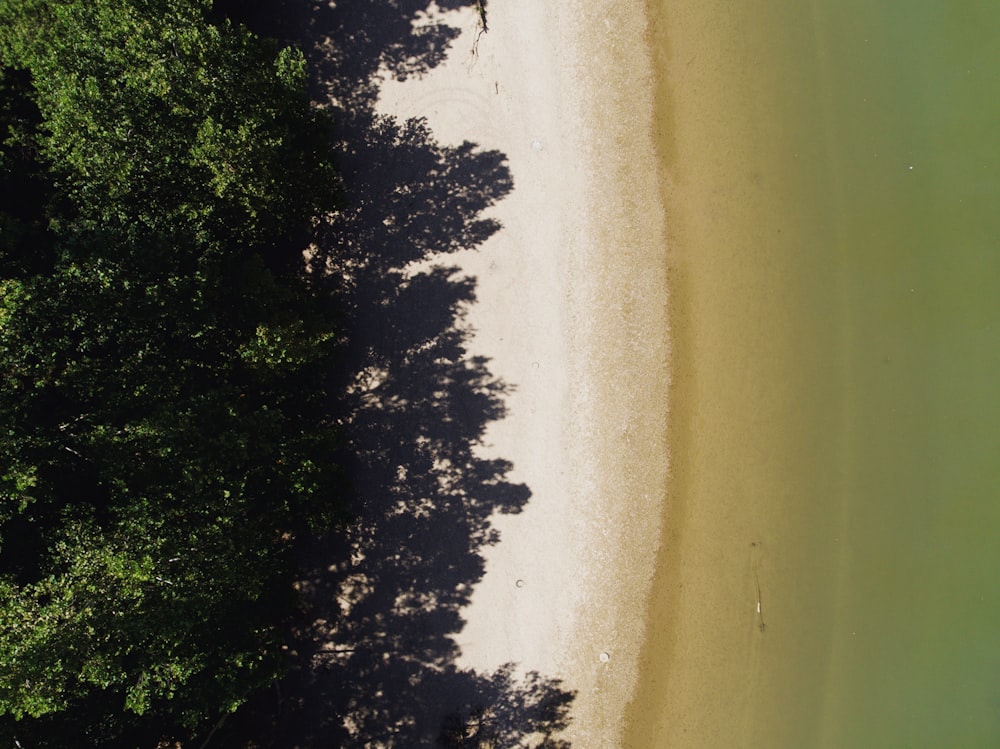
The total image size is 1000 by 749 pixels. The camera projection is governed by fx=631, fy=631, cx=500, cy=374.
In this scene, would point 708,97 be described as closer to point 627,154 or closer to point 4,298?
point 627,154

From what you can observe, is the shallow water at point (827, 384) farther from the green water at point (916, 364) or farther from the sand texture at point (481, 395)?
the sand texture at point (481, 395)

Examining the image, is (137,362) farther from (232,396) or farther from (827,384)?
(827,384)

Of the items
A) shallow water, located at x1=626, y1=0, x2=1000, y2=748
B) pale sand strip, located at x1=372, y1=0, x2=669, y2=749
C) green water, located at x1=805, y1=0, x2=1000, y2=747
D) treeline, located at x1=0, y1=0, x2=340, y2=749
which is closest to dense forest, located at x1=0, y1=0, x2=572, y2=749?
treeline, located at x1=0, y1=0, x2=340, y2=749

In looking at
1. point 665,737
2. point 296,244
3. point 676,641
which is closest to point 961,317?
point 676,641

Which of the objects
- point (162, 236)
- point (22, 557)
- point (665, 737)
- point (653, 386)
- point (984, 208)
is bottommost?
point (22, 557)

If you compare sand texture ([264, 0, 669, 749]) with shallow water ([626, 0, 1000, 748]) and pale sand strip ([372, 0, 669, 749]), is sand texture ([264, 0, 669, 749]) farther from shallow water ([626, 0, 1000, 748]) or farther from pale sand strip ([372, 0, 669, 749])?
shallow water ([626, 0, 1000, 748])

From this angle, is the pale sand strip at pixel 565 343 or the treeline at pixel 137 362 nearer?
the treeline at pixel 137 362

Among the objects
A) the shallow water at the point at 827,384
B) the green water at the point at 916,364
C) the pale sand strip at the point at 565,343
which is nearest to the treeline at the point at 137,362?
the pale sand strip at the point at 565,343
